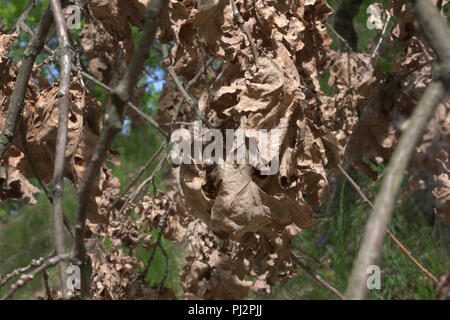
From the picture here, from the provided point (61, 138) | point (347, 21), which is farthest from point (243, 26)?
point (347, 21)

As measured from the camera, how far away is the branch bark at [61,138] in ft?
2.66

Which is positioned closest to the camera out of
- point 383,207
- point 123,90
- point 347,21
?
point 383,207

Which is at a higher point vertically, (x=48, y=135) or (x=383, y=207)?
(x=48, y=135)

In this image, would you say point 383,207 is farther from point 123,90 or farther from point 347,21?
point 347,21

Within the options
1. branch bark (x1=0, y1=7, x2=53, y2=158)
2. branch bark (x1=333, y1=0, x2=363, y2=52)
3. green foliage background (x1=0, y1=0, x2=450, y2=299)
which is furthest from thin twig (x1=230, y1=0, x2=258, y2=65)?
branch bark (x1=333, y1=0, x2=363, y2=52)

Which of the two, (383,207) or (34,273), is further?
(34,273)

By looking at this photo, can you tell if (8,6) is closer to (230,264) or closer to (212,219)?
(230,264)

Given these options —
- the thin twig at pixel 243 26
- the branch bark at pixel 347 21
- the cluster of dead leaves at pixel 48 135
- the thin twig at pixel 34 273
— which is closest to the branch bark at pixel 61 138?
the thin twig at pixel 34 273

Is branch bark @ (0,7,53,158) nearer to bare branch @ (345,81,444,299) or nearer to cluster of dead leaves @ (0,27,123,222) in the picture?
cluster of dead leaves @ (0,27,123,222)

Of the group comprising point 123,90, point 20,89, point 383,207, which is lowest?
point 383,207

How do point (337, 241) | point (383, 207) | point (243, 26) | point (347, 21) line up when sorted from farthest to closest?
point (337, 241), point (347, 21), point (243, 26), point (383, 207)

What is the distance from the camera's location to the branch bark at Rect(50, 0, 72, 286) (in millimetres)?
812

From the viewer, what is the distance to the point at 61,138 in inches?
34.6
